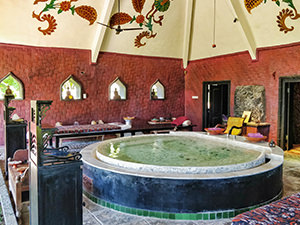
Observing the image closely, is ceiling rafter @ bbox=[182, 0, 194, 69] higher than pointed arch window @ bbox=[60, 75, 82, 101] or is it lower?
higher

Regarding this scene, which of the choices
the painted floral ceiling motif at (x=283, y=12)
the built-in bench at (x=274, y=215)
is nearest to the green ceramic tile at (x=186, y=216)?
the built-in bench at (x=274, y=215)

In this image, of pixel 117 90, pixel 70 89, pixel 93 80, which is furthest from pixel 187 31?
pixel 70 89

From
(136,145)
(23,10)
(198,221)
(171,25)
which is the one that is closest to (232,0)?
(171,25)

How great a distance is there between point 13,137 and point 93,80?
4.05 m

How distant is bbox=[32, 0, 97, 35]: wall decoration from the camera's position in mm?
6312

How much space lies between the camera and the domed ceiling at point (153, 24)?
623cm

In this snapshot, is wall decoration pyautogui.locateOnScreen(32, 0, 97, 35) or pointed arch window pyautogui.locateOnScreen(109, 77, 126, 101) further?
pointed arch window pyautogui.locateOnScreen(109, 77, 126, 101)

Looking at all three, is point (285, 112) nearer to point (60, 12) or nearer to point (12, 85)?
point (60, 12)

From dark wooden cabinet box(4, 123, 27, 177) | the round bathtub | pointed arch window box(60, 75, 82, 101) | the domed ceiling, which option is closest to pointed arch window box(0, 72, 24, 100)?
the domed ceiling

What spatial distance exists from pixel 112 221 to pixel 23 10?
5.71 meters

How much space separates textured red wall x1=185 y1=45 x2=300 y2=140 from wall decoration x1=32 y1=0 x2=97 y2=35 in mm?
4297

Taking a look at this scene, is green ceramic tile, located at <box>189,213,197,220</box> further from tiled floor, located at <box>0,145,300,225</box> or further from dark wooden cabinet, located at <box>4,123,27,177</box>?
dark wooden cabinet, located at <box>4,123,27,177</box>

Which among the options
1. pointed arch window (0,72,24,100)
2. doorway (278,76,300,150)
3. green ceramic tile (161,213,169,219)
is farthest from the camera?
pointed arch window (0,72,24,100)

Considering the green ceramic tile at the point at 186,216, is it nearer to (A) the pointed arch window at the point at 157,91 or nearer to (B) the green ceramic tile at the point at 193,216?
(B) the green ceramic tile at the point at 193,216
